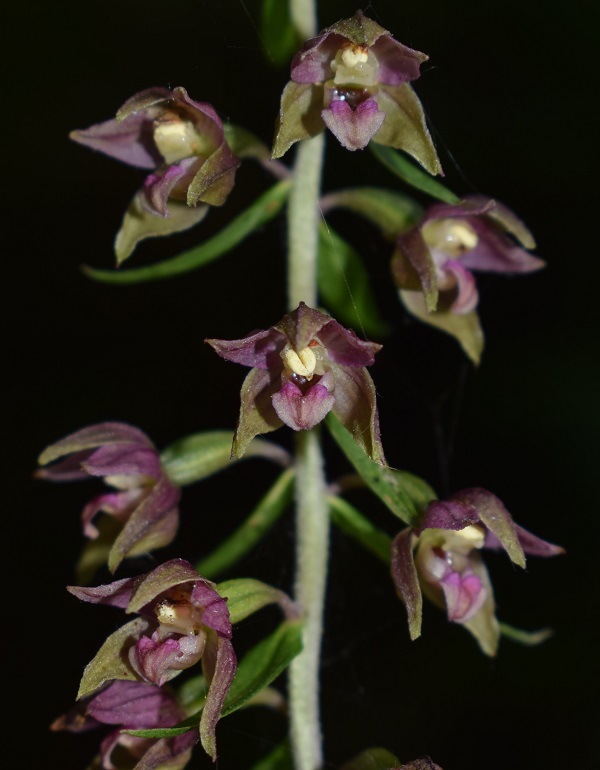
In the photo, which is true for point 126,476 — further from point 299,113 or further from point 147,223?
point 299,113

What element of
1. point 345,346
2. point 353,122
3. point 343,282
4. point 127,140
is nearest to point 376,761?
point 345,346

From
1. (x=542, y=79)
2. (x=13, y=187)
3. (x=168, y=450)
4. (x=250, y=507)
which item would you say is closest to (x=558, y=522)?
(x=250, y=507)

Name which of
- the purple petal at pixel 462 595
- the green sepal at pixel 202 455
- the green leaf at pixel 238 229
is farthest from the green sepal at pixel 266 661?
the green leaf at pixel 238 229

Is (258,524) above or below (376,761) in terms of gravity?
above

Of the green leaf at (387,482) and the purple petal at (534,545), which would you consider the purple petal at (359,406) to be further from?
the purple petal at (534,545)

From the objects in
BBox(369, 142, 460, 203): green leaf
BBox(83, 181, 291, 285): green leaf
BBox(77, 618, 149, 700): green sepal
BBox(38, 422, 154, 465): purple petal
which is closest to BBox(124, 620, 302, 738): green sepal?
BBox(77, 618, 149, 700): green sepal

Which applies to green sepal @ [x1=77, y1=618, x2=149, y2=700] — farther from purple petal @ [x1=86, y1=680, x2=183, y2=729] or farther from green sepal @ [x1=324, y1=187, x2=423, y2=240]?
green sepal @ [x1=324, y1=187, x2=423, y2=240]
